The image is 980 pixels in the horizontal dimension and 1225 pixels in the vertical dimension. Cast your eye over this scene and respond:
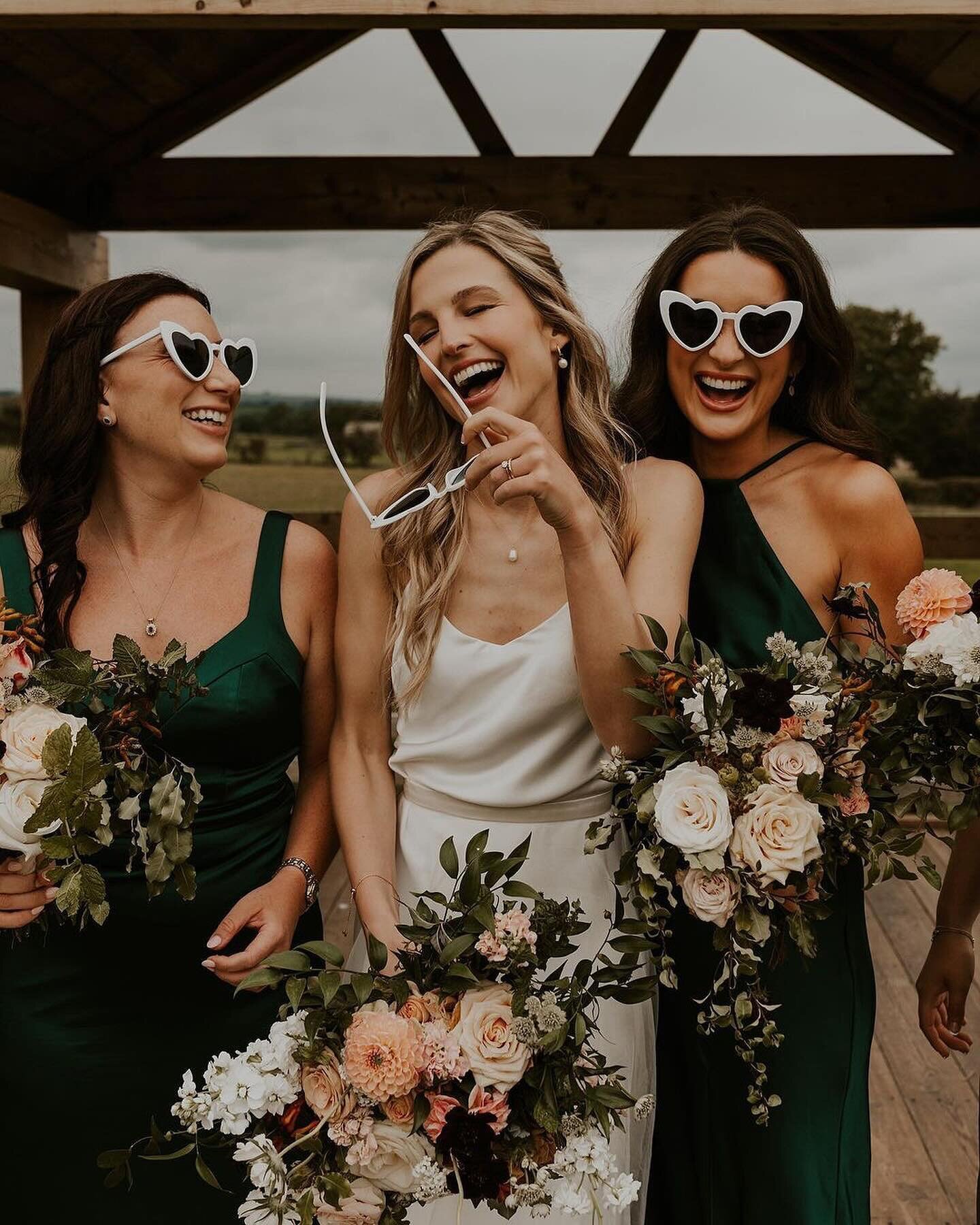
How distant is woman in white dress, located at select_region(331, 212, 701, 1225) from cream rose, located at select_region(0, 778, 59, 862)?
1.78 feet

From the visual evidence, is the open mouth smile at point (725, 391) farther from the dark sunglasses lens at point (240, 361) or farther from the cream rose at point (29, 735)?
the cream rose at point (29, 735)

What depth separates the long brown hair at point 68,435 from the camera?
6.89 ft

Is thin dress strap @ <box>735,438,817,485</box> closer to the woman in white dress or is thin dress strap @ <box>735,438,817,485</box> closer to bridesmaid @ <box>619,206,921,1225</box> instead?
bridesmaid @ <box>619,206,921,1225</box>

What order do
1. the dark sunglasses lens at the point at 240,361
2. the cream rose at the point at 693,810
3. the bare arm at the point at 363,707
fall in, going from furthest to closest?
the dark sunglasses lens at the point at 240,361, the bare arm at the point at 363,707, the cream rose at the point at 693,810

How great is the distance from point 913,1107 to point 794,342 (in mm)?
2602

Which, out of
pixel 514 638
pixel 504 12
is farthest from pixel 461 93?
pixel 514 638

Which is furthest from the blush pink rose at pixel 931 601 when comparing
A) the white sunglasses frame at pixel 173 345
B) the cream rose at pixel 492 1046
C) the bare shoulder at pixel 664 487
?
Result: the white sunglasses frame at pixel 173 345

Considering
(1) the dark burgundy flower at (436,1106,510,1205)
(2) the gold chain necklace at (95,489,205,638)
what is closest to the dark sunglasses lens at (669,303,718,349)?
(2) the gold chain necklace at (95,489,205,638)

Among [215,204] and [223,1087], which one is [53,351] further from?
[215,204]

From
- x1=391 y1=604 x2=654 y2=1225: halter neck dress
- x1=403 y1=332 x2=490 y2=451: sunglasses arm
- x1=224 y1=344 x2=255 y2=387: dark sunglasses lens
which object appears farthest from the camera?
x1=224 y1=344 x2=255 y2=387: dark sunglasses lens

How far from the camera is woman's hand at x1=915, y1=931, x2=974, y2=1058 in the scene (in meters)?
2.15

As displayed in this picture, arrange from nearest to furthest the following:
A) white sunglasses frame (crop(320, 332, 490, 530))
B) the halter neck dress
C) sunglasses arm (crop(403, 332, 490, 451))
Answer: white sunglasses frame (crop(320, 332, 490, 530)), sunglasses arm (crop(403, 332, 490, 451)), the halter neck dress

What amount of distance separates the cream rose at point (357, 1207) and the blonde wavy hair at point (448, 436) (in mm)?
797

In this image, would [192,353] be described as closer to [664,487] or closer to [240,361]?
Result: [240,361]
